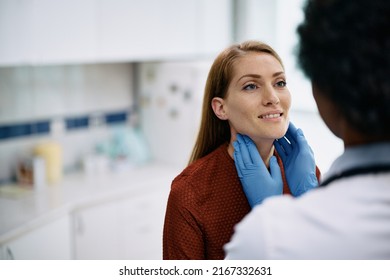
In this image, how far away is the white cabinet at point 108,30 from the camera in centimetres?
227

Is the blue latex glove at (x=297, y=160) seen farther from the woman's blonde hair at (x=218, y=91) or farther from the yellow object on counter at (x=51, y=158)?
the yellow object on counter at (x=51, y=158)

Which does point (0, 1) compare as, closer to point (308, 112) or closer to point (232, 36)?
point (308, 112)

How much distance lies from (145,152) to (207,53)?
749 mm

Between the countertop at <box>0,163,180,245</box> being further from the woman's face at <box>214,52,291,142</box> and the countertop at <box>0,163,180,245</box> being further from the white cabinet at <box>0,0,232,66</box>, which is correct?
the woman's face at <box>214,52,291,142</box>

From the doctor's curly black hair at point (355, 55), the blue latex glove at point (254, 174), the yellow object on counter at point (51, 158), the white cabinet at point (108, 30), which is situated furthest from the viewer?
the yellow object on counter at point (51, 158)

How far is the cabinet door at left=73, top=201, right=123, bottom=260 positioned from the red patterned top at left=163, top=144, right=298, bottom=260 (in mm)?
1302

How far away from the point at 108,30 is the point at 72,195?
889mm

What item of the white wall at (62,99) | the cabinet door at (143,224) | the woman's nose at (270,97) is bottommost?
the cabinet door at (143,224)

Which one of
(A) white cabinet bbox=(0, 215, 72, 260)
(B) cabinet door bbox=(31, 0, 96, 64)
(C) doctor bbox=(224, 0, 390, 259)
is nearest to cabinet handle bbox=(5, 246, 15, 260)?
(A) white cabinet bbox=(0, 215, 72, 260)

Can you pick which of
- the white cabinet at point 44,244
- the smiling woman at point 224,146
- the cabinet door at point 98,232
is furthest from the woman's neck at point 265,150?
the cabinet door at point 98,232

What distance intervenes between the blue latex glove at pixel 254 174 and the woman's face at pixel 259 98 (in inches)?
2.3

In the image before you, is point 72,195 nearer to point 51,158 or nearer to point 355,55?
point 51,158

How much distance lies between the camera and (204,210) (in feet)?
4.02

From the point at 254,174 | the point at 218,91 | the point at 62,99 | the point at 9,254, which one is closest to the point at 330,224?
the point at 254,174
